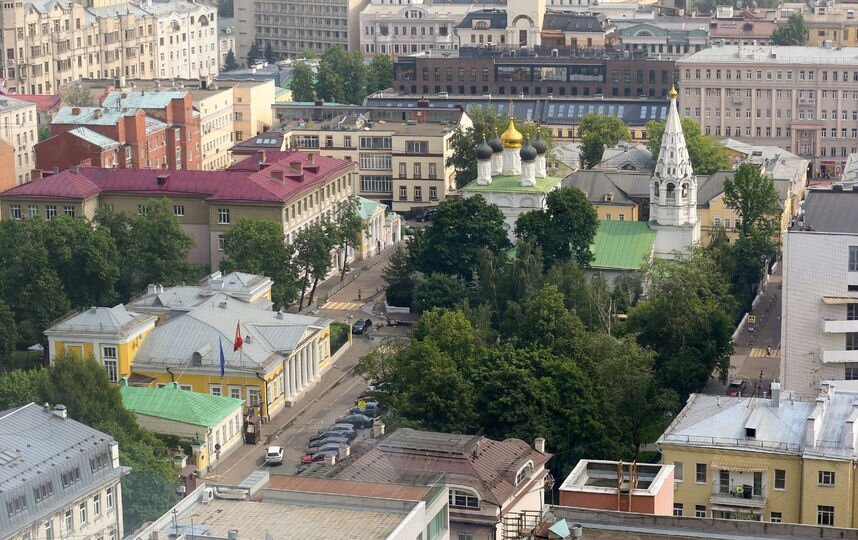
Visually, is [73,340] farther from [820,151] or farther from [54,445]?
[820,151]

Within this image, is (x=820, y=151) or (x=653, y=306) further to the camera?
(x=820, y=151)

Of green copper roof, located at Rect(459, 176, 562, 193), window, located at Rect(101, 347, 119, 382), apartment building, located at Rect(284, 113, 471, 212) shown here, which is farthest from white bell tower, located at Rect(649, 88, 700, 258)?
window, located at Rect(101, 347, 119, 382)

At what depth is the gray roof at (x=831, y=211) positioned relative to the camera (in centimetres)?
8356

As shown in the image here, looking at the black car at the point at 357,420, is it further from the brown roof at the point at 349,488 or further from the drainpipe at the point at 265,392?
the brown roof at the point at 349,488

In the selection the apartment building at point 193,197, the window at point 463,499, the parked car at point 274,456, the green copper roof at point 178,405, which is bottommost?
the parked car at point 274,456

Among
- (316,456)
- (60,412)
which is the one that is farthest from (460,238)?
(60,412)

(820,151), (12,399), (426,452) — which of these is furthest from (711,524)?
(820,151)

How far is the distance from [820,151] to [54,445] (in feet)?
314

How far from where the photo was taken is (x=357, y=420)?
88875 millimetres

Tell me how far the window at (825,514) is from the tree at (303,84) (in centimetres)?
11020

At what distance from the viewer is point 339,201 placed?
121625mm

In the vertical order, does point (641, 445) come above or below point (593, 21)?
below

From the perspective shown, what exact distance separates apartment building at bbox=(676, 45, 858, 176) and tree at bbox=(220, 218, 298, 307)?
5796 cm

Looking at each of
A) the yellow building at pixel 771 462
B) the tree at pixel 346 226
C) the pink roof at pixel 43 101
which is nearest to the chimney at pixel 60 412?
the yellow building at pixel 771 462
